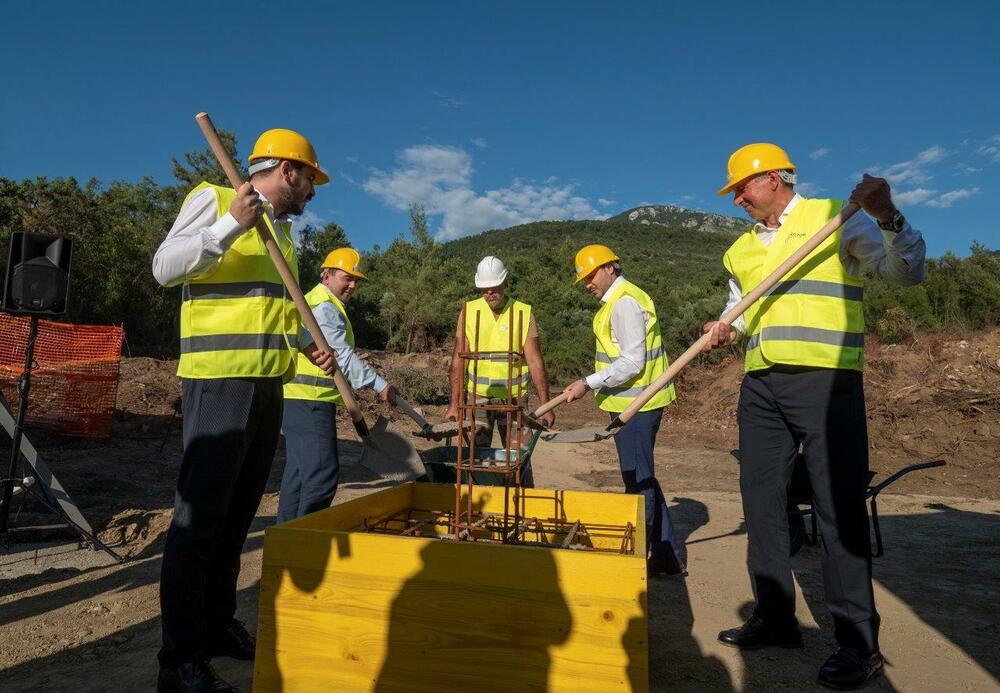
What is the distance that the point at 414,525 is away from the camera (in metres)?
3.43

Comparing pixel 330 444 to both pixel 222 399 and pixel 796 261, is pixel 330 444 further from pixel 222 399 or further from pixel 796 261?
pixel 796 261

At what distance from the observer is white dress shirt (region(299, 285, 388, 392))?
434cm

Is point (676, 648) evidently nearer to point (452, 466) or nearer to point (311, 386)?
point (452, 466)

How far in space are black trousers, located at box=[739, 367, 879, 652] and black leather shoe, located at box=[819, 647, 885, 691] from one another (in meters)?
0.04

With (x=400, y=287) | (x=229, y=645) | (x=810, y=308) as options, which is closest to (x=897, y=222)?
(x=810, y=308)

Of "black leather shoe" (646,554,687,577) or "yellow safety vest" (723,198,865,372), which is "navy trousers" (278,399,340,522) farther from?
"yellow safety vest" (723,198,865,372)

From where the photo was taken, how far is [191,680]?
240 cm

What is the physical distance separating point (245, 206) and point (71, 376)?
8.96m

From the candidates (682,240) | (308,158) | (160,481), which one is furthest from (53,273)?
(682,240)

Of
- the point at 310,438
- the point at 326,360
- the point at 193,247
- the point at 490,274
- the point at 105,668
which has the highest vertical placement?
the point at 490,274

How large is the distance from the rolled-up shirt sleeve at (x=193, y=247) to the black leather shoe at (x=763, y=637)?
302cm

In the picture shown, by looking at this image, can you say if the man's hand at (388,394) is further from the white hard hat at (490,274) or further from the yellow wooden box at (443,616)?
the yellow wooden box at (443,616)

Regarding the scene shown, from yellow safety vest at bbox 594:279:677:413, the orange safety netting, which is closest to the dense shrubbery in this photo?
the orange safety netting

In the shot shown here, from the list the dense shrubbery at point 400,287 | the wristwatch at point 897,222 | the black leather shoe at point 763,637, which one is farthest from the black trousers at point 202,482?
the dense shrubbery at point 400,287
